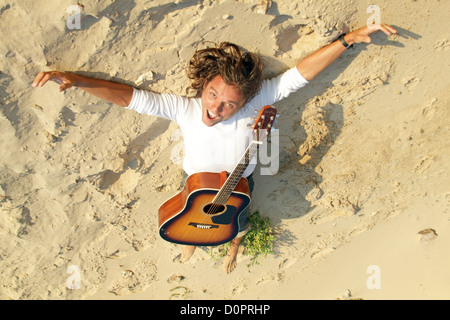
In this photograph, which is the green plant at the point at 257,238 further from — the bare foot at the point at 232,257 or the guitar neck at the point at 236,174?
the guitar neck at the point at 236,174

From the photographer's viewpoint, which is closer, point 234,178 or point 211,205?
point 234,178

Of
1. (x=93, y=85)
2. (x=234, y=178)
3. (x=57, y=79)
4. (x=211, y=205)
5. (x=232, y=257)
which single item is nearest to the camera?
(x=57, y=79)

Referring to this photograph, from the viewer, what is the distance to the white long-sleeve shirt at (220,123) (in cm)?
252

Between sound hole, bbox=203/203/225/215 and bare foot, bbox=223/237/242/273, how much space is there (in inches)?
26.5

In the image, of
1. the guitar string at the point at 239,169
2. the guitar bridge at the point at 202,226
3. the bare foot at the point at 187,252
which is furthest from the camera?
the bare foot at the point at 187,252

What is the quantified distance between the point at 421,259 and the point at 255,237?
5.71ft

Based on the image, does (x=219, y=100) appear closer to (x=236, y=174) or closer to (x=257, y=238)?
(x=236, y=174)

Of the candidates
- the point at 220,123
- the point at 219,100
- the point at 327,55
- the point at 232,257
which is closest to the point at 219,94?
the point at 219,100

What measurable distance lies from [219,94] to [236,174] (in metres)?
0.57

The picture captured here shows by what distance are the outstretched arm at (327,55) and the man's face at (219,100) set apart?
1.73 feet

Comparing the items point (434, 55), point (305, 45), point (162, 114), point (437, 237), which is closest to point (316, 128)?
point (305, 45)

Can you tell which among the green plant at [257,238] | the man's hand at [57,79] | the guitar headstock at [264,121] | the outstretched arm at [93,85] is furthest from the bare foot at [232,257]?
the man's hand at [57,79]

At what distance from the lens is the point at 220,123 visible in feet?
8.30

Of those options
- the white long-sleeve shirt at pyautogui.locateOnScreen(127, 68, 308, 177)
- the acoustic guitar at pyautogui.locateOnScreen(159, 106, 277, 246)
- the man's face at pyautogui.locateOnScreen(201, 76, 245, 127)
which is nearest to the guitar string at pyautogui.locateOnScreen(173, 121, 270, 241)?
the acoustic guitar at pyautogui.locateOnScreen(159, 106, 277, 246)
